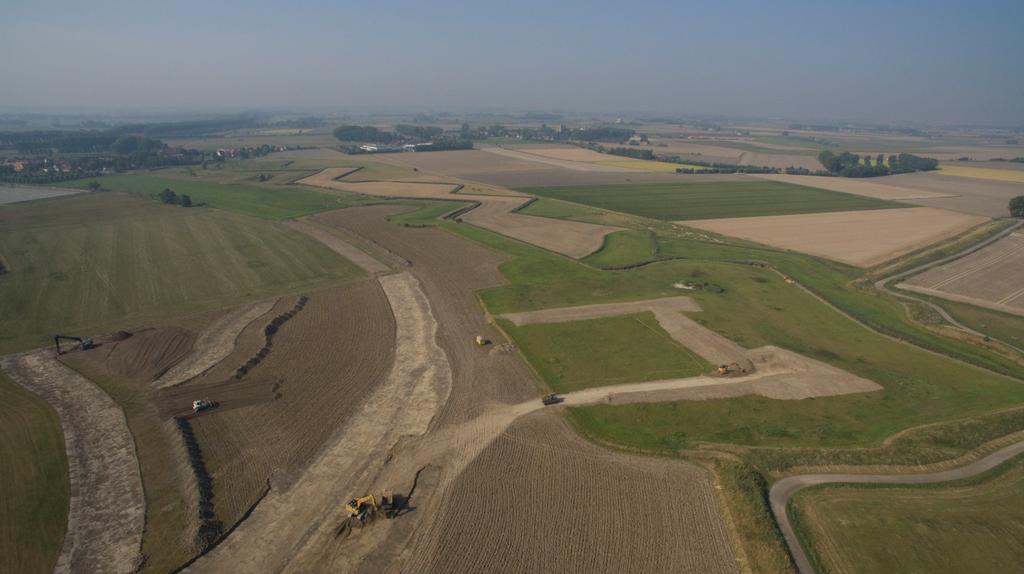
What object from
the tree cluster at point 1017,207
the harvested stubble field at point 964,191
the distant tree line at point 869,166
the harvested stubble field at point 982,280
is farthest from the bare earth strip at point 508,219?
the distant tree line at point 869,166

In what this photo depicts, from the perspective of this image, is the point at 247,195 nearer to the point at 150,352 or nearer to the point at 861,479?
the point at 150,352

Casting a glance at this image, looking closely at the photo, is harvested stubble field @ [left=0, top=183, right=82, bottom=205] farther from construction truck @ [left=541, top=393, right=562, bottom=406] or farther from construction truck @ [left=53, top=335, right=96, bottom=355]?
construction truck @ [left=541, top=393, right=562, bottom=406]

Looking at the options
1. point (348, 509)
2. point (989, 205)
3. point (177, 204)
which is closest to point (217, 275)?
point (348, 509)

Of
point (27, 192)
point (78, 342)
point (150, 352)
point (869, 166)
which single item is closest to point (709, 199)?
point (869, 166)

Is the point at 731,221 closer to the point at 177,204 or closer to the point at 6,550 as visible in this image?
the point at 6,550

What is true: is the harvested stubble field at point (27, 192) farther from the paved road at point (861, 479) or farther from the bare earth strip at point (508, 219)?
the paved road at point (861, 479)

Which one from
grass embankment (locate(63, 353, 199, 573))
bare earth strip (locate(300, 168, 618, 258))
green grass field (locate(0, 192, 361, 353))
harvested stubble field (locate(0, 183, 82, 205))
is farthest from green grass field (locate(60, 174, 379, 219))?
grass embankment (locate(63, 353, 199, 573))
